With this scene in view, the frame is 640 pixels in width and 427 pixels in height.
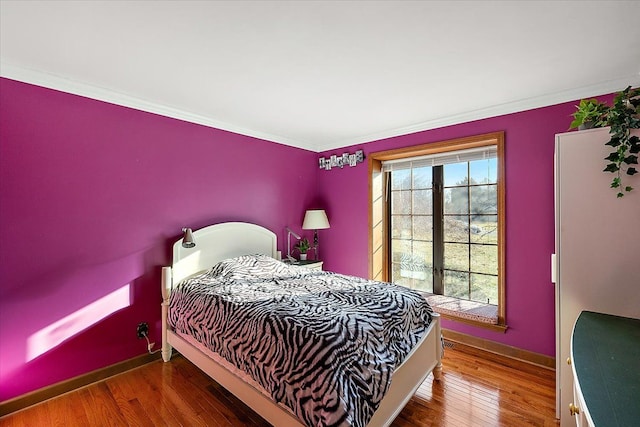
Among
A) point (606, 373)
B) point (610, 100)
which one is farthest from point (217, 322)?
point (610, 100)

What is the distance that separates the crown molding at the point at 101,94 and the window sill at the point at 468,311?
114 inches

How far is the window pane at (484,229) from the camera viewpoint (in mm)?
2920

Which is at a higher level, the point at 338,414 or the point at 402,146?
the point at 402,146

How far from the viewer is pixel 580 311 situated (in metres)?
1.59

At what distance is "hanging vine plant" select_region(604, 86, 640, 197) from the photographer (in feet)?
4.67

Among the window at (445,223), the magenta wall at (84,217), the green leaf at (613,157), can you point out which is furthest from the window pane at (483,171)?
the magenta wall at (84,217)

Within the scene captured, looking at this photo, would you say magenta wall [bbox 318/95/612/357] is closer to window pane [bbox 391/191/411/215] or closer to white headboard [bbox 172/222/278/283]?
window pane [bbox 391/191/411/215]

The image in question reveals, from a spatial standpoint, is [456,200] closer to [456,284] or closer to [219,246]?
[456,284]

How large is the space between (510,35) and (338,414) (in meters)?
2.14

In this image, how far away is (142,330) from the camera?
2531 millimetres

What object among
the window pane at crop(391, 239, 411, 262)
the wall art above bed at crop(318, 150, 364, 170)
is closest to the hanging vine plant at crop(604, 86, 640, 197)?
the window pane at crop(391, 239, 411, 262)

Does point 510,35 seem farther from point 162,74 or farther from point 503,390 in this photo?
point 503,390

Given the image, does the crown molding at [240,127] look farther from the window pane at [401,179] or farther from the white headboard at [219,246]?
the white headboard at [219,246]

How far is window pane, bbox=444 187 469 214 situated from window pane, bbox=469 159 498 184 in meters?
0.14
